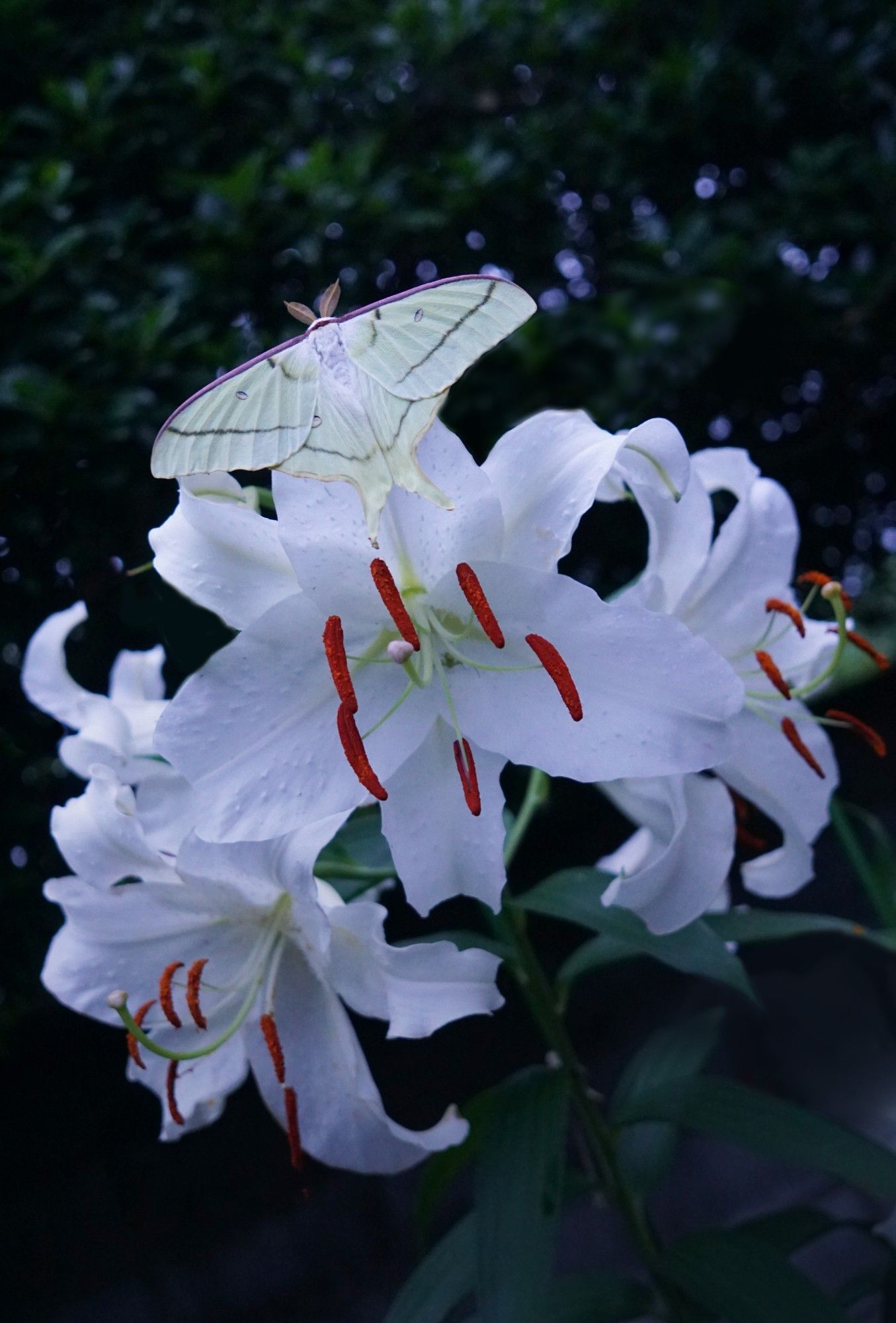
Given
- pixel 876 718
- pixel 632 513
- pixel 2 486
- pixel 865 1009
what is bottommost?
pixel 865 1009

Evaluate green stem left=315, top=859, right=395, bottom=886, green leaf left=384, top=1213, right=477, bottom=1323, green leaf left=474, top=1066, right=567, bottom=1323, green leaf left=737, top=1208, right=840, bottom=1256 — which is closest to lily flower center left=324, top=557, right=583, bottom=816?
green stem left=315, top=859, right=395, bottom=886

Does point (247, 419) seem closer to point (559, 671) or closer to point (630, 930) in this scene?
point (559, 671)

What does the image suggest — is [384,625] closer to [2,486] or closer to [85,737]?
[85,737]

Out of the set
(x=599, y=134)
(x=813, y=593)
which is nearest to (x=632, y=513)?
(x=813, y=593)

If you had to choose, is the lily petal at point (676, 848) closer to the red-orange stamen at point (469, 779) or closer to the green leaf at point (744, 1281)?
the red-orange stamen at point (469, 779)

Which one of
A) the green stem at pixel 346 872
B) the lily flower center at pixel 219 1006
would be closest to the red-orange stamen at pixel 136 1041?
the lily flower center at pixel 219 1006

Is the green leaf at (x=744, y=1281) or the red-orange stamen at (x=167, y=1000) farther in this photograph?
the green leaf at (x=744, y=1281)

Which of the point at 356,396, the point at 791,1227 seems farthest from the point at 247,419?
the point at 791,1227

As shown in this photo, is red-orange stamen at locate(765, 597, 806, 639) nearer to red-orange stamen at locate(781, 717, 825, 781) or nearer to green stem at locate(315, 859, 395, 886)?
red-orange stamen at locate(781, 717, 825, 781)
